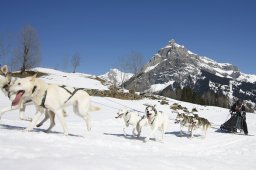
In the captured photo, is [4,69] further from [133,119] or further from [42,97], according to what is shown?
[133,119]

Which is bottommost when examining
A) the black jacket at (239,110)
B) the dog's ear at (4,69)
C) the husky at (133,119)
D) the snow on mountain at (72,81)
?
the husky at (133,119)

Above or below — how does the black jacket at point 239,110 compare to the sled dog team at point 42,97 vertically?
above

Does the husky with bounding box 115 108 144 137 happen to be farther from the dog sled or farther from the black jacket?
the black jacket

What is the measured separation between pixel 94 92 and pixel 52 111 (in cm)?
2538

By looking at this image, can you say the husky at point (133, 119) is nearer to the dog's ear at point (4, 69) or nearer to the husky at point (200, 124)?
the husky at point (200, 124)

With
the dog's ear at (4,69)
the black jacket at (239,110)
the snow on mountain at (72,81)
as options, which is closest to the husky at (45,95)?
the dog's ear at (4,69)

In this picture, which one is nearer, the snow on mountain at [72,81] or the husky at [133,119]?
the husky at [133,119]

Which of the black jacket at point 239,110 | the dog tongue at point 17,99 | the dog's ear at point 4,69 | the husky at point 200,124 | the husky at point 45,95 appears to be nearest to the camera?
the dog tongue at point 17,99

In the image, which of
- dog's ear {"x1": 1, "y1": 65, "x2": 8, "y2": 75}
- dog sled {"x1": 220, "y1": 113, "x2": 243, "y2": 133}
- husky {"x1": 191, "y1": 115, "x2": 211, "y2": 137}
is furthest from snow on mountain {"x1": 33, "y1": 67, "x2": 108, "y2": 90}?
dog's ear {"x1": 1, "y1": 65, "x2": 8, "y2": 75}

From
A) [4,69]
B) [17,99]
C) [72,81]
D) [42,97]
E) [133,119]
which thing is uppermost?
[72,81]

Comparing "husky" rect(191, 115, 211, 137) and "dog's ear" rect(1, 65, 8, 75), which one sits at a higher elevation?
"dog's ear" rect(1, 65, 8, 75)

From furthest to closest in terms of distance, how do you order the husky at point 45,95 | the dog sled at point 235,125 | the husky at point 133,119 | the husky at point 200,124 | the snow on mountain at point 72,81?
the snow on mountain at point 72,81 < the dog sled at point 235,125 < the husky at point 200,124 < the husky at point 133,119 < the husky at point 45,95

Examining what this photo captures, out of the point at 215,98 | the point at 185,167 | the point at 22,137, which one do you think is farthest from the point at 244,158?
the point at 215,98

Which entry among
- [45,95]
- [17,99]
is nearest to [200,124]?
[45,95]
